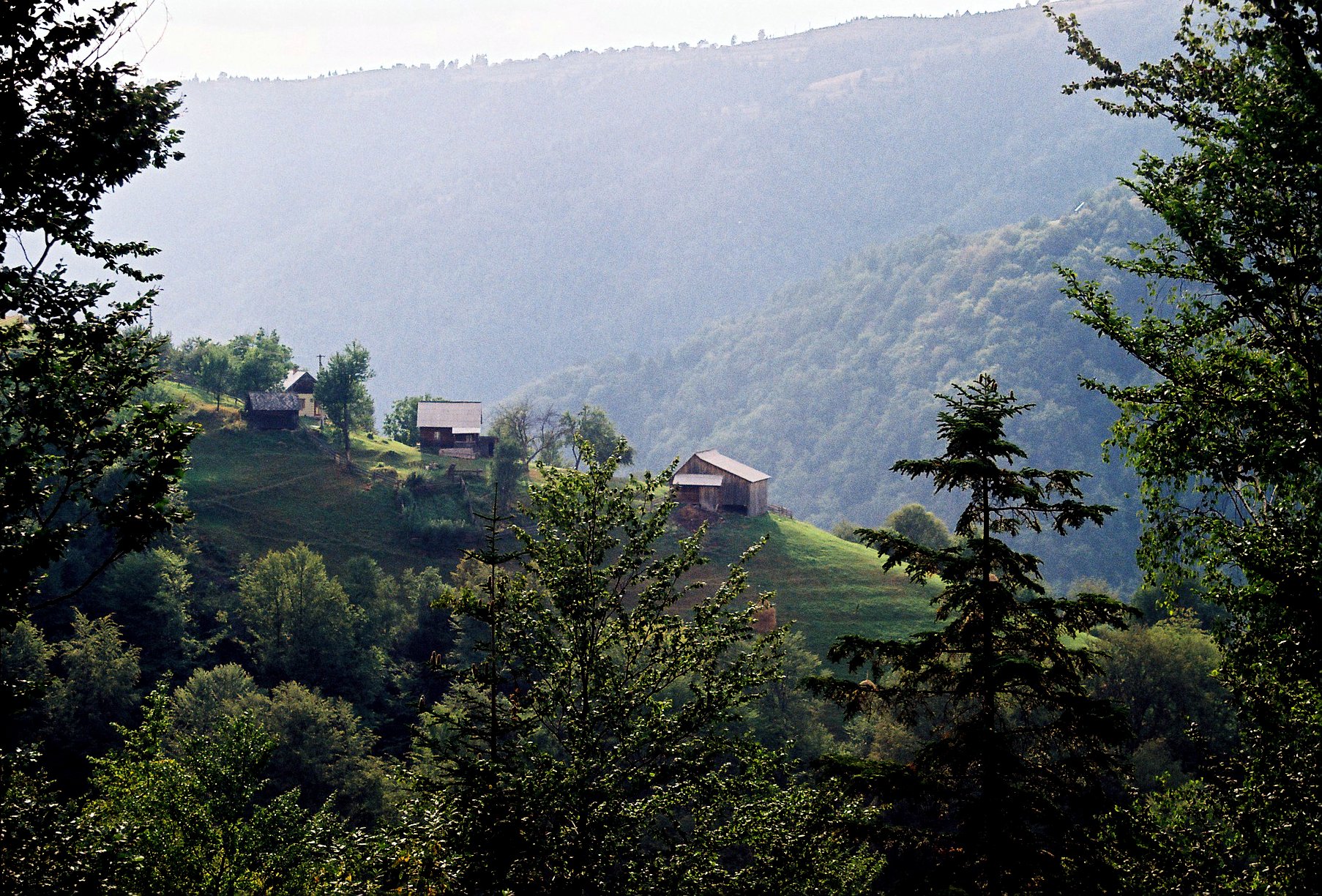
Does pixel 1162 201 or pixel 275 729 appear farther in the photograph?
pixel 275 729

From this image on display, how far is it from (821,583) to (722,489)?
52.8 feet

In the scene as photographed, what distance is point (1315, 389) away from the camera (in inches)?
542

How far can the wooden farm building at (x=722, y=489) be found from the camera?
10006 centimetres

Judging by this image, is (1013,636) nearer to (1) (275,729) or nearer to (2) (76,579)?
(1) (275,729)

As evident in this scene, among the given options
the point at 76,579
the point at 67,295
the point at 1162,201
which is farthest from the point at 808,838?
the point at 76,579

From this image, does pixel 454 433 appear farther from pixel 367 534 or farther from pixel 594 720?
pixel 594 720

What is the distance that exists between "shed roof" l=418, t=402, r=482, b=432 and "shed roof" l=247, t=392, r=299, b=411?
44.3ft

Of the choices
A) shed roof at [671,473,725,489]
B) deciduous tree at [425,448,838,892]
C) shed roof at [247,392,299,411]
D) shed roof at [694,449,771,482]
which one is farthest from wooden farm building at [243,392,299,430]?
deciduous tree at [425,448,838,892]

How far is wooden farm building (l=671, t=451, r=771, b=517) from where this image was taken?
100 metres

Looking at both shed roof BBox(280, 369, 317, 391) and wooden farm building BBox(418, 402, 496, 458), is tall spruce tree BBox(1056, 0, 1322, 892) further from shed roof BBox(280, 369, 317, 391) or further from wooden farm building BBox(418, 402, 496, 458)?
shed roof BBox(280, 369, 317, 391)

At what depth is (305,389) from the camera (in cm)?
11875

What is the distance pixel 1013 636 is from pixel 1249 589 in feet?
10.3

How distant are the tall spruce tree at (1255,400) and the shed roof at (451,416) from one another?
100163 millimetres

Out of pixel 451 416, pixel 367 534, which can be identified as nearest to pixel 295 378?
pixel 451 416
